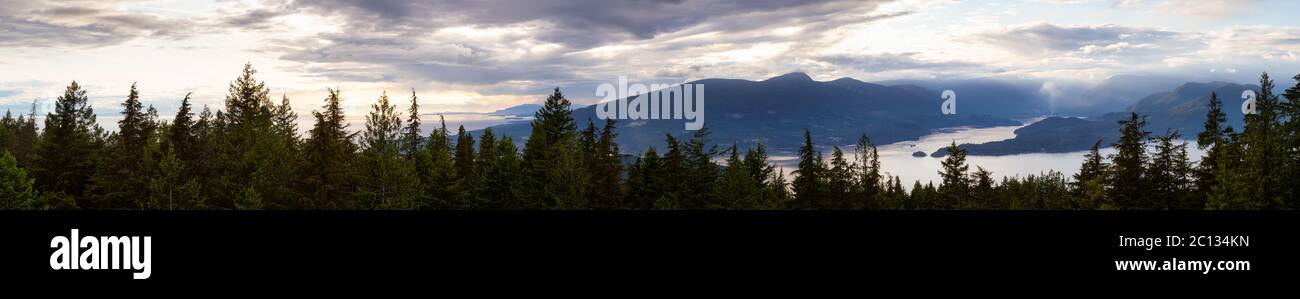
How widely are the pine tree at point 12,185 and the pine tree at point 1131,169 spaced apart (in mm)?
73037

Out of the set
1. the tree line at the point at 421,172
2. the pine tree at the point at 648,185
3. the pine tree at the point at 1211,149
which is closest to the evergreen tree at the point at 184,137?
the tree line at the point at 421,172

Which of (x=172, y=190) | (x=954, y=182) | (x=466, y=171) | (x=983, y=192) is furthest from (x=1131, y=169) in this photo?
(x=172, y=190)

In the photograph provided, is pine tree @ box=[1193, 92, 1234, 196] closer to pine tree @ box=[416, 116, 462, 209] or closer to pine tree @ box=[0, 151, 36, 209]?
pine tree @ box=[416, 116, 462, 209]

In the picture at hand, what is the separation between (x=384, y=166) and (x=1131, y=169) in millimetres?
51871

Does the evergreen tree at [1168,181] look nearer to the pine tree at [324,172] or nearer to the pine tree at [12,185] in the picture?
the pine tree at [324,172]

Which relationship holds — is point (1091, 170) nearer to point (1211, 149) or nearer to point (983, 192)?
point (1211, 149)

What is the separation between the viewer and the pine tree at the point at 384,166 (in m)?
52.9

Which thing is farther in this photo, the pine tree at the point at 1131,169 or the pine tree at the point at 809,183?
the pine tree at the point at 809,183

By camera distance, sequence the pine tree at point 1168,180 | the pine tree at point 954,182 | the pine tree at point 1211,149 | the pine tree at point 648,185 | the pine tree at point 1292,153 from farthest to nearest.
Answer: the pine tree at point 954,182 → the pine tree at point 648,185 → the pine tree at point 1211,149 → the pine tree at point 1168,180 → the pine tree at point 1292,153
